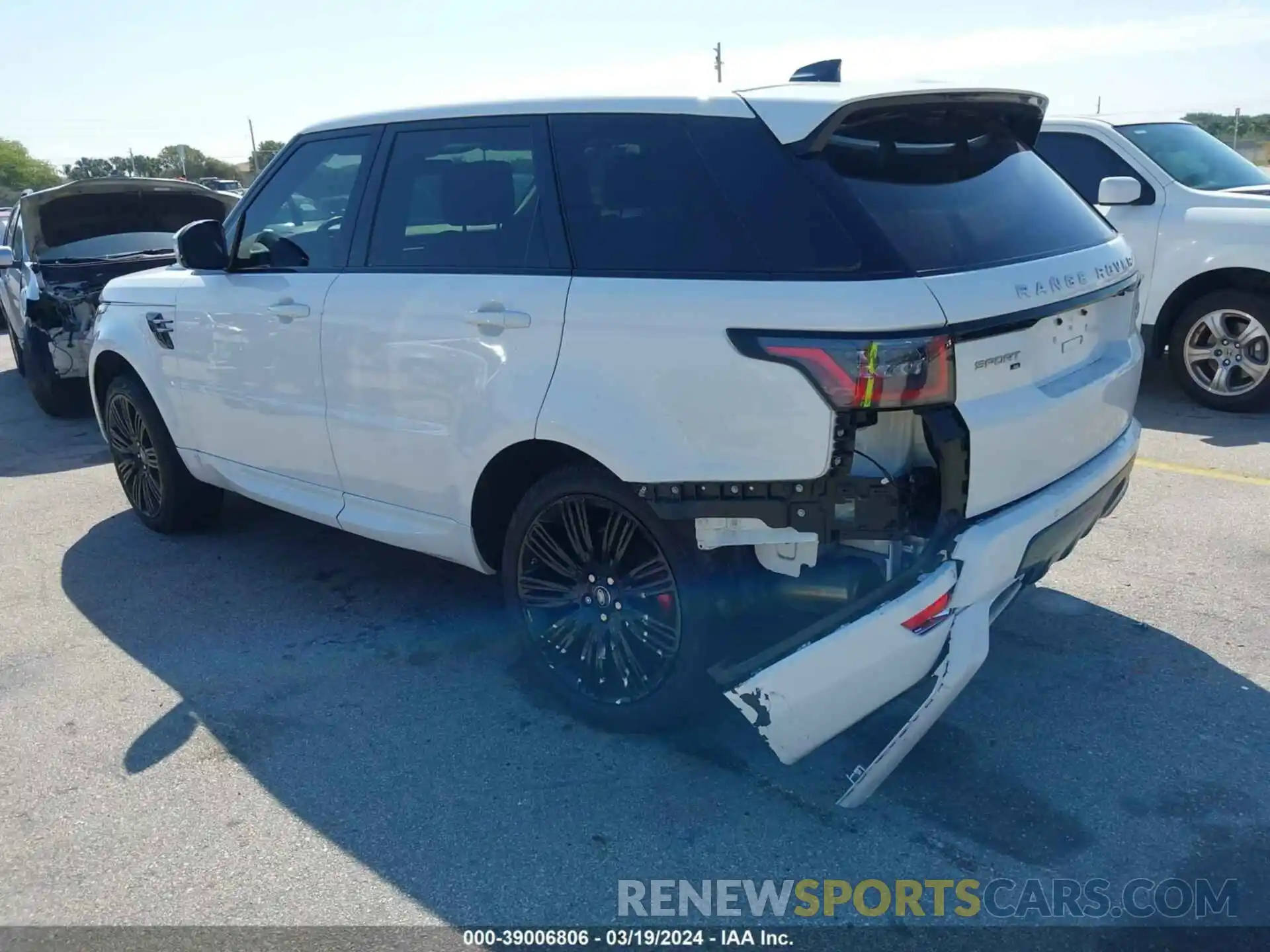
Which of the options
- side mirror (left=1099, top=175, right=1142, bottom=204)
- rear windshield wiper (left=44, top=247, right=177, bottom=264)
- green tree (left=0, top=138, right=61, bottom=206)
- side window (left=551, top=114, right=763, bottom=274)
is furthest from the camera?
green tree (left=0, top=138, right=61, bottom=206)

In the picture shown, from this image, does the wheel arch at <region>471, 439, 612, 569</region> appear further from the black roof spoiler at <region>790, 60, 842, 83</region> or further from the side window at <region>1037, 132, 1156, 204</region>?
the side window at <region>1037, 132, 1156, 204</region>

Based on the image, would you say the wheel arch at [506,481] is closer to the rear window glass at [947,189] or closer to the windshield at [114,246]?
the rear window glass at [947,189]

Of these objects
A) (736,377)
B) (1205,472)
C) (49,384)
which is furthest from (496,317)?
(49,384)

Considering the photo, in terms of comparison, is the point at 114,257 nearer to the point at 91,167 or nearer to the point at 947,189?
the point at 947,189

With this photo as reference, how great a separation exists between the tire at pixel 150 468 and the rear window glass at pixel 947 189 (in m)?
3.72

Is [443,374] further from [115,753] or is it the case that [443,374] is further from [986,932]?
[986,932]

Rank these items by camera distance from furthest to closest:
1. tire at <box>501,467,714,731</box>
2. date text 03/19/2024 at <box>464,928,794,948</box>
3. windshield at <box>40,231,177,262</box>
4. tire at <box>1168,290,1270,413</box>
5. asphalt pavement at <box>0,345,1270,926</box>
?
windshield at <box>40,231,177,262</box> < tire at <box>1168,290,1270,413</box> < tire at <box>501,467,714,731</box> < asphalt pavement at <box>0,345,1270,926</box> < date text 03/19/2024 at <box>464,928,794,948</box>

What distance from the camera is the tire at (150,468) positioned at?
17.4ft

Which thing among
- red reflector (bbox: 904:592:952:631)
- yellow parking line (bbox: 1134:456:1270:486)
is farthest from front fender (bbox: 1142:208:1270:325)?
red reflector (bbox: 904:592:952:631)

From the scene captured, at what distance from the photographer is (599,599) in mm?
3420

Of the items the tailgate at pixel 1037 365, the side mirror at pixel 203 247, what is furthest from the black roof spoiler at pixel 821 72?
the side mirror at pixel 203 247

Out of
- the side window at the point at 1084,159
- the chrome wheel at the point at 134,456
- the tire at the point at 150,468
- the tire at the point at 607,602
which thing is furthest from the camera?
the side window at the point at 1084,159

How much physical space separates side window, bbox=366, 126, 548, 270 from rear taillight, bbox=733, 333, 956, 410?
1.05 metres

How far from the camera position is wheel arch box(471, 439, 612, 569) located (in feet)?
11.1
